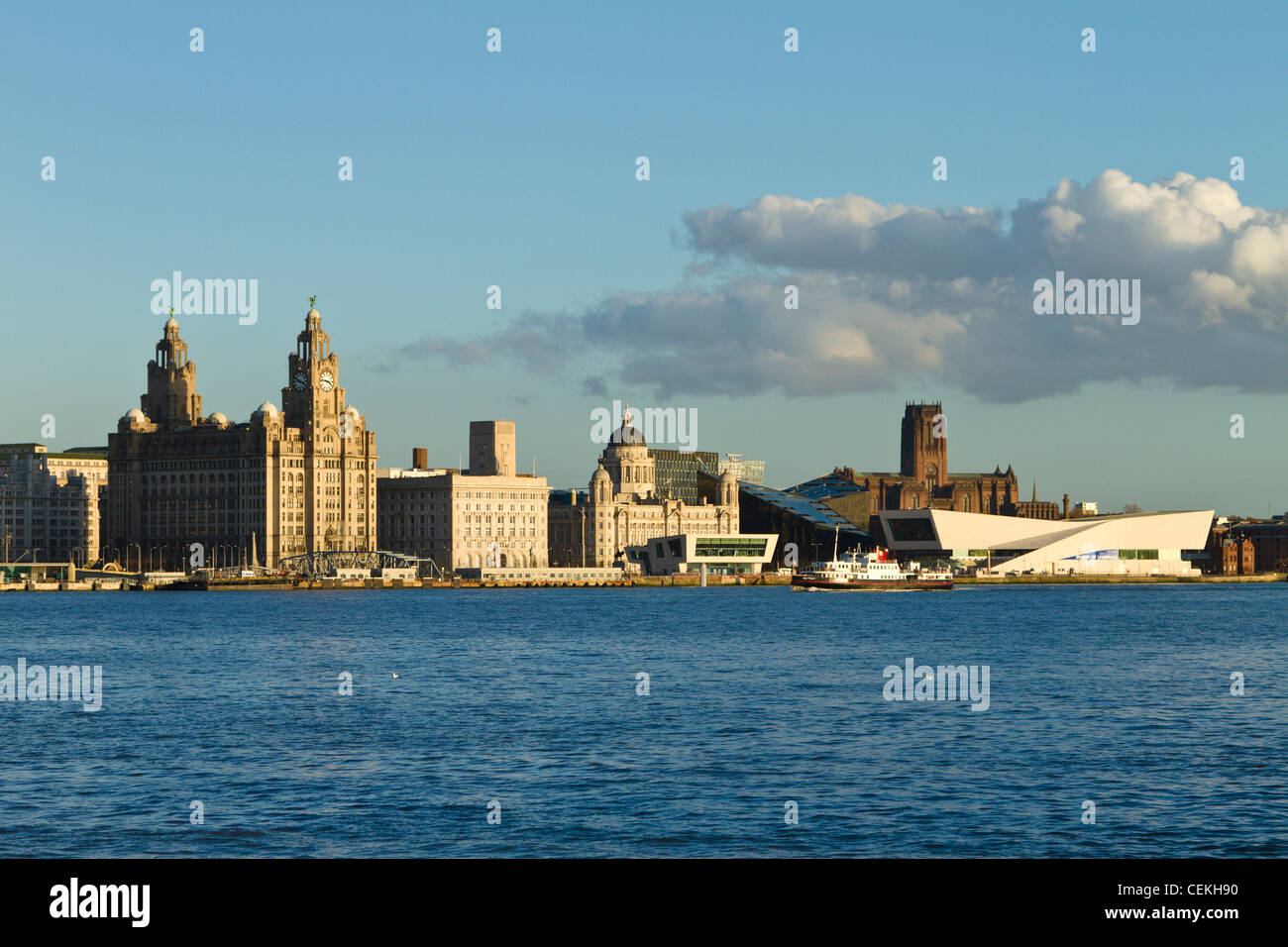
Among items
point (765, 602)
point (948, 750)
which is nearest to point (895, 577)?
point (765, 602)

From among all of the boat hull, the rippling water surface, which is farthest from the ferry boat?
the rippling water surface

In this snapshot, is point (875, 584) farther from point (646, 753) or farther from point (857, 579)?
point (646, 753)

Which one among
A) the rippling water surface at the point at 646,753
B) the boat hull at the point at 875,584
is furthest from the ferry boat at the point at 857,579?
the rippling water surface at the point at 646,753

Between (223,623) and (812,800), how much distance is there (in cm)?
8643

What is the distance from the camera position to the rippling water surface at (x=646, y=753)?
25844 mm

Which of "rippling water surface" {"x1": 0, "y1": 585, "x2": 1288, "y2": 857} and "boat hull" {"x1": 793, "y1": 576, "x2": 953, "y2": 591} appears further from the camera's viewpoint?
"boat hull" {"x1": 793, "y1": 576, "x2": 953, "y2": 591}

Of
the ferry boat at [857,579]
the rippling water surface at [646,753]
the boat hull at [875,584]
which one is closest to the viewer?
the rippling water surface at [646,753]

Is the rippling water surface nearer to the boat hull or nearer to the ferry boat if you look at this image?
the boat hull

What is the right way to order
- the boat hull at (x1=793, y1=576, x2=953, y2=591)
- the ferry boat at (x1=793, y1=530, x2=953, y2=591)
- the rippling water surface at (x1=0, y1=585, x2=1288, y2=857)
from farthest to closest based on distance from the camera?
1. the ferry boat at (x1=793, y1=530, x2=953, y2=591)
2. the boat hull at (x1=793, y1=576, x2=953, y2=591)
3. the rippling water surface at (x1=0, y1=585, x2=1288, y2=857)

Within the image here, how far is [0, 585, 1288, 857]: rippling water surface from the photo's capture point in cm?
2584

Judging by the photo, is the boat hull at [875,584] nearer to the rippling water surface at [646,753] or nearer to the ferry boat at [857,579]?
the ferry boat at [857,579]

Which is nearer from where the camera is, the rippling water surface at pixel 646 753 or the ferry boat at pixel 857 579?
the rippling water surface at pixel 646 753

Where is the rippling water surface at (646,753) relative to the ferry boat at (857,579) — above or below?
below

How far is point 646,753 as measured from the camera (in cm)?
3600
